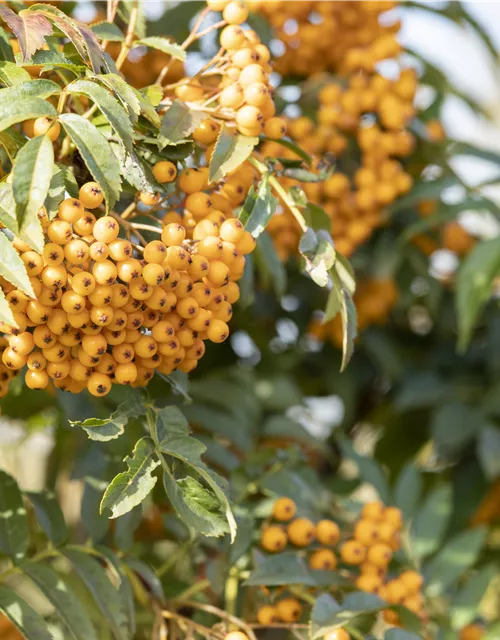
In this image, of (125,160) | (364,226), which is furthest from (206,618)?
(364,226)

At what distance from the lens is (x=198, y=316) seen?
83 centimetres

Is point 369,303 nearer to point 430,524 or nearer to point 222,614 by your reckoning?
point 430,524

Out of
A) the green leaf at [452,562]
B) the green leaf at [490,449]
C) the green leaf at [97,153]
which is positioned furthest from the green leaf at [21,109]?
the green leaf at [490,449]

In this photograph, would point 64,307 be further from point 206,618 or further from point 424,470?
point 424,470

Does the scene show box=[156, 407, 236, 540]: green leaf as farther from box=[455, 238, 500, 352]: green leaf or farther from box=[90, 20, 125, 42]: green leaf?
box=[455, 238, 500, 352]: green leaf

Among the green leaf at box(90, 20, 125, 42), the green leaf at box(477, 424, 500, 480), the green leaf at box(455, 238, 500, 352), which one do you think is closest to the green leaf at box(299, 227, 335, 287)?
the green leaf at box(90, 20, 125, 42)

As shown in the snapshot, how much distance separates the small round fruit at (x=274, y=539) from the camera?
1.17 m

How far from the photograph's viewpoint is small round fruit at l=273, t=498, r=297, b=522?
1.21m

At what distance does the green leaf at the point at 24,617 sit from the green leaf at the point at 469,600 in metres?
0.84

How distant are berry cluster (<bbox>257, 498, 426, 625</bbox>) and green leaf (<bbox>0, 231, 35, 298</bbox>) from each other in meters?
0.64

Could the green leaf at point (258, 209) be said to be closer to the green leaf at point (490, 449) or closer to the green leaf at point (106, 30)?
the green leaf at point (106, 30)

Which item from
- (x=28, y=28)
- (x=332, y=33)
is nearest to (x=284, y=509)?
(x=28, y=28)

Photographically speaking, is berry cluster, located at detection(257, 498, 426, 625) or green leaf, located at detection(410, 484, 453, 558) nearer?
berry cluster, located at detection(257, 498, 426, 625)

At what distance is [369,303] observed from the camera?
1.91 m
